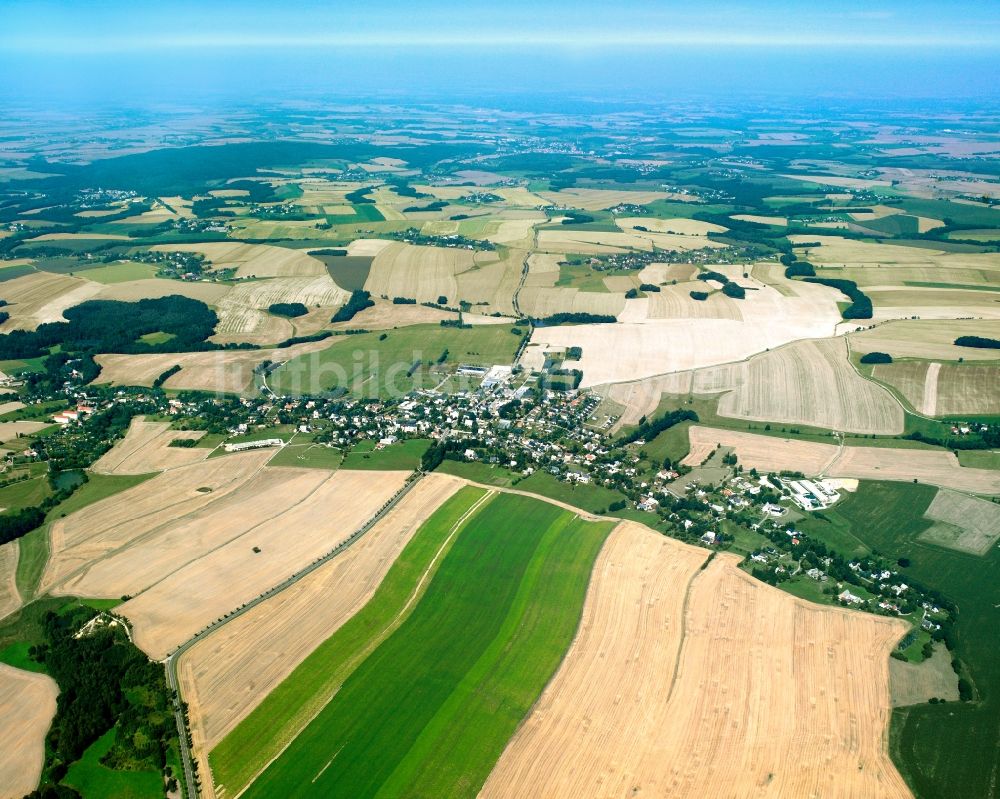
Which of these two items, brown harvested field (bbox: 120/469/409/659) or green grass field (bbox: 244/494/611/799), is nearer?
green grass field (bbox: 244/494/611/799)

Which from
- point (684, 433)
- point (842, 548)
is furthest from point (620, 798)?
point (684, 433)

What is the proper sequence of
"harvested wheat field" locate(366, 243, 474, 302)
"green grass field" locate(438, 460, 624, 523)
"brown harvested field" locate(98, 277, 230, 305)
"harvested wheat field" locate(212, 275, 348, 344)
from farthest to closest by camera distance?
"harvested wheat field" locate(366, 243, 474, 302)
"brown harvested field" locate(98, 277, 230, 305)
"harvested wheat field" locate(212, 275, 348, 344)
"green grass field" locate(438, 460, 624, 523)

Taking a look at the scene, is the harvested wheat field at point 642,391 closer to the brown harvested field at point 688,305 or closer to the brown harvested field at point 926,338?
the brown harvested field at point 688,305

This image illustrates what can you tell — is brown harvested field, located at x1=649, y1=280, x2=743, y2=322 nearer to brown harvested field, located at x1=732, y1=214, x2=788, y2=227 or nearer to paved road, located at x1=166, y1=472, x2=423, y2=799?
paved road, located at x1=166, y1=472, x2=423, y2=799

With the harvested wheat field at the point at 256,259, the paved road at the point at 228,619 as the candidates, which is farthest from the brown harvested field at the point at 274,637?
the harvested wheat field at the point at 256,259

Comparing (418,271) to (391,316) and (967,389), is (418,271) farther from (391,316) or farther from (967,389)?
(967,389)

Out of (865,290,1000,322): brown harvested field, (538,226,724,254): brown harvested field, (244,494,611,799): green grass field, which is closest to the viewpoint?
Result: (244,494,611,799): green grass field

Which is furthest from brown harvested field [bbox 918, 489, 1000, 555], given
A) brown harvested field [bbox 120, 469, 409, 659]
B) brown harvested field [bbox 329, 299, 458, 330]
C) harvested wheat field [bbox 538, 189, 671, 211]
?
harvested wheat field [bbox 538, 189, 671, 211]

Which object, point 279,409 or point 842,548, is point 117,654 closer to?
point 279,409
